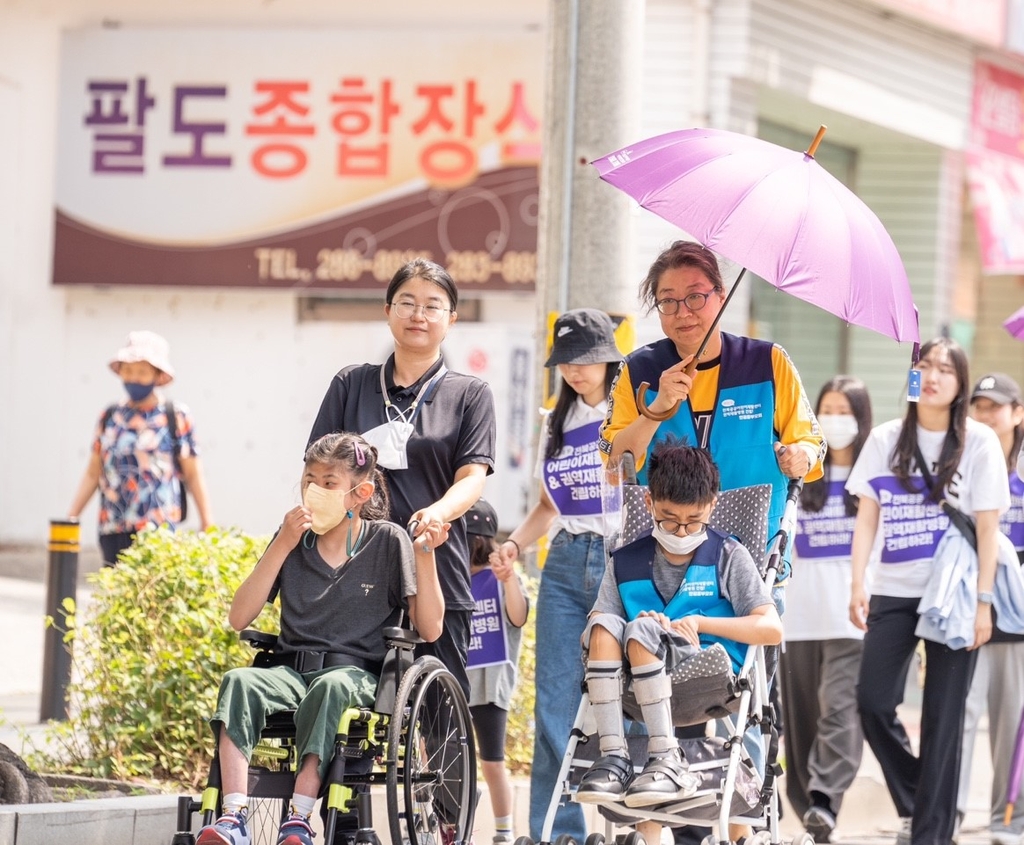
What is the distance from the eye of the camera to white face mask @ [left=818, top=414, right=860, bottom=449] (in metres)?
8.18

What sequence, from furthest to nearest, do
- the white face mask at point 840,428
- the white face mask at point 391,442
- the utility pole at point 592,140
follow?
the white face mask at point 840,428 → the utility pole at point 592,140 → the white face mask at point 391,442

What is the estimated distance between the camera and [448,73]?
1716 centimetres

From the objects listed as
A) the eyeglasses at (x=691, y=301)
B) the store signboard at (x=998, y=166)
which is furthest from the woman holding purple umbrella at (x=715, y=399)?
the store signboard at (x=998, y=166)

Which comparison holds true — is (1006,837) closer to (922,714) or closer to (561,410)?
(922,714)

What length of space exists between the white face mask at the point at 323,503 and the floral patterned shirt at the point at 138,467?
4.31 m

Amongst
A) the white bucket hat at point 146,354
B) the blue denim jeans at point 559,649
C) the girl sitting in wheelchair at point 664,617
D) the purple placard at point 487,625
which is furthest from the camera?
the white bucket hat at point 146,354

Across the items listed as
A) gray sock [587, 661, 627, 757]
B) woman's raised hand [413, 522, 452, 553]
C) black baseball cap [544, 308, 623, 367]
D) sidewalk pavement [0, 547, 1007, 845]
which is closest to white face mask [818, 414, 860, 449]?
sidewalk pavement [0, 547, 1007, 845]

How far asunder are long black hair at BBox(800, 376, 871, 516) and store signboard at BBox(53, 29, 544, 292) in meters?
8.61

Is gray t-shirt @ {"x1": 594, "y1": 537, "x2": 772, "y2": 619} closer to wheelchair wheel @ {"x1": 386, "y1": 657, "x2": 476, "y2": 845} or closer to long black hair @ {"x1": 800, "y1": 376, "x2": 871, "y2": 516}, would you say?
wheelchair wheel @ {"x1": 386, "y1": 657, "x2": 476, "y2": 845}

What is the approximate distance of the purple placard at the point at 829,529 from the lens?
26.6 ft

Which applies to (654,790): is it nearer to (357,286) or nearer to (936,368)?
(936,368)

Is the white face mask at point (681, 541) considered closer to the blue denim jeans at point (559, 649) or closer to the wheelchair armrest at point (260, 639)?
the blue denim jeans at point (559, 649)

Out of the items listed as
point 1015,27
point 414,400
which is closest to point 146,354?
point 414,400

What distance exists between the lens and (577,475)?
6504 mm
